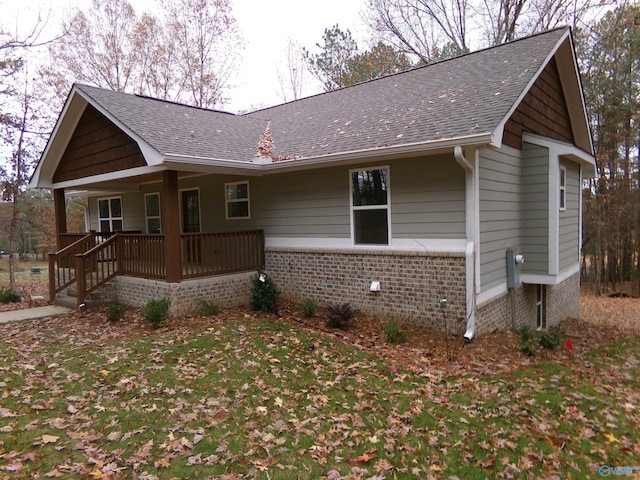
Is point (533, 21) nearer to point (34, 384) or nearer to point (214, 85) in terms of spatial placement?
point (214, 85)

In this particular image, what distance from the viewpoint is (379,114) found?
380 inches

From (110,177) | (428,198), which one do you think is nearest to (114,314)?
(110,177)

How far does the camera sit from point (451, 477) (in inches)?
140

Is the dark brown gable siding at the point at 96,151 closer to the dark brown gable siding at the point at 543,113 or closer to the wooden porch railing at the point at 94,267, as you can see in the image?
the wooden porch railing at the point at 94,267

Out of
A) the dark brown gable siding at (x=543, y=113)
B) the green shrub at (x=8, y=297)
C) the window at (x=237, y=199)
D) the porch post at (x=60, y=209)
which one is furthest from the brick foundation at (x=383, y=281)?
the green shrub at (x=8, y=297)

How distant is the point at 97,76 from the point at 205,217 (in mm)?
16090

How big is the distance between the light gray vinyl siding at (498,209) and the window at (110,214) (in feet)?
42.2

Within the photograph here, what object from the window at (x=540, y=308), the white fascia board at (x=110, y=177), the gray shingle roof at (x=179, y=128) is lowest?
the window at (x=540, y=308)

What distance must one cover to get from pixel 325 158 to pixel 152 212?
322 inches

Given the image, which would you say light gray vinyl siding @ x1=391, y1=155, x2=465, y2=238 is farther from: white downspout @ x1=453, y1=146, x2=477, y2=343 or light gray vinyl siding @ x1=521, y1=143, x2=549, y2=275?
light gray vinyl siding @ x1=521, y1=143, x2=549, y2=275

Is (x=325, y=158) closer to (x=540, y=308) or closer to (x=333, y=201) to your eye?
(x=333, y=201)

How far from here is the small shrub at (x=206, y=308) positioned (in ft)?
28.6

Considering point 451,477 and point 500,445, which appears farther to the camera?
point 500,445

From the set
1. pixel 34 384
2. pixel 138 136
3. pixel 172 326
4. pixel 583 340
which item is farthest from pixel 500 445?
pixel 138 136
